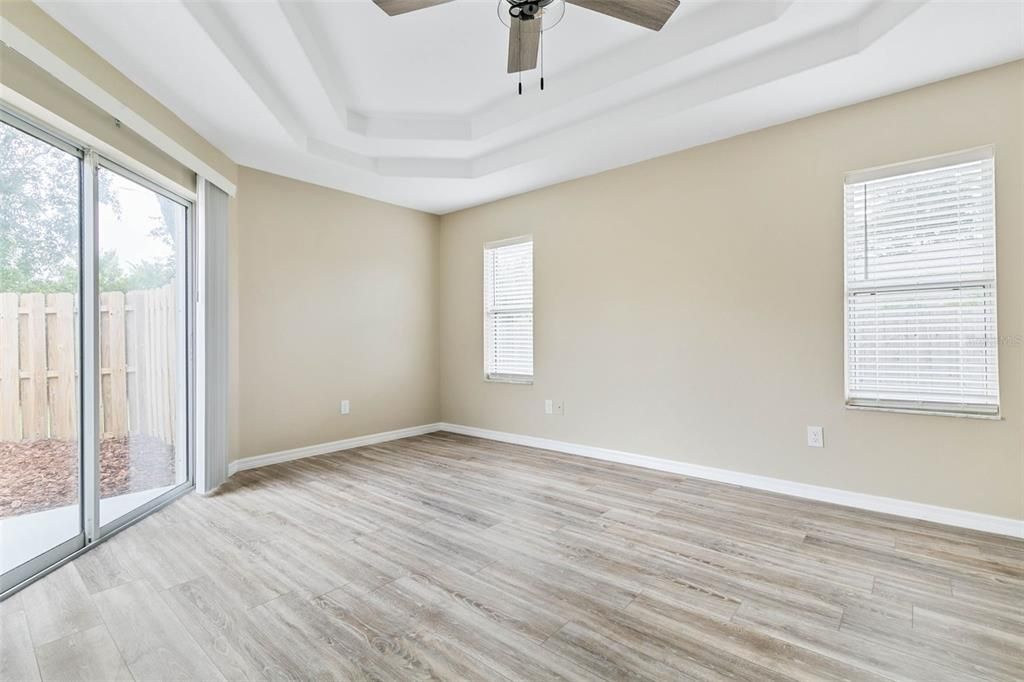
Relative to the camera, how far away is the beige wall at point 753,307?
2646 mm

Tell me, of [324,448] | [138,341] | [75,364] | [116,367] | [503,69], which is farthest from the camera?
[324,448]

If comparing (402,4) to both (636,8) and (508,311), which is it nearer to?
(636,8)

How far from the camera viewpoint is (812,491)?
3.17m

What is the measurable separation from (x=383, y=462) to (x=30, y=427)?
2359 millimetres

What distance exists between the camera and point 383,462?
4.19 metres

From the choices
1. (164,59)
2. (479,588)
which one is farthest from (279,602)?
(164,59)

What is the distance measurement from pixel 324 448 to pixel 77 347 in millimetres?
2326

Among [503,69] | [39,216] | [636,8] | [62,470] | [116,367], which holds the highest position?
[503,69]

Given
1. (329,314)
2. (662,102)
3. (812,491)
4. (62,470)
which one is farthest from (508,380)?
(62,470)

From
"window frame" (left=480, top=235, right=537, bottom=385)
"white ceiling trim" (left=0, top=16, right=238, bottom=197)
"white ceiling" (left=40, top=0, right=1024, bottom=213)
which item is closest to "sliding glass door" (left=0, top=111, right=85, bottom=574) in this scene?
"white ceiling trim" (left=0, top=16, right=238, bottom=197)

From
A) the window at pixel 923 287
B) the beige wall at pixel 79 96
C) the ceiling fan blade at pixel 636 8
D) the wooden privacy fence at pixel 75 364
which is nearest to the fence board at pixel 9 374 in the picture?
the wooden privacy fence at pixel 75 364

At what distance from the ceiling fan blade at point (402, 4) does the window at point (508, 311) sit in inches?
114

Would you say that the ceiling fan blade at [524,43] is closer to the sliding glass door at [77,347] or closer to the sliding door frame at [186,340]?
the sliding glass door at [77,347]

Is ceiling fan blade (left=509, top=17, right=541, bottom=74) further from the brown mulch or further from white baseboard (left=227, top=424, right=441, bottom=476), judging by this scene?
white baseboard (left=227, top=424, right=441, bottom=476)
